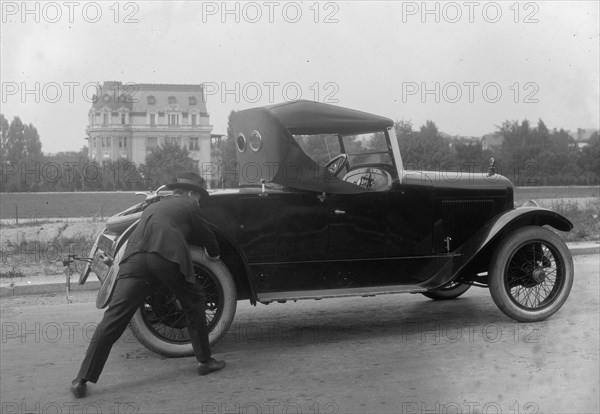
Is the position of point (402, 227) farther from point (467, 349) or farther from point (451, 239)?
point (467, 349)

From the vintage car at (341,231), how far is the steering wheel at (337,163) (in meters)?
0.02

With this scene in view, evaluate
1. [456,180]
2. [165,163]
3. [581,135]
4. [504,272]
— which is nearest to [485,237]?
[504,272]

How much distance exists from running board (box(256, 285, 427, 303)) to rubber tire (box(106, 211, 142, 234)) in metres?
1.15

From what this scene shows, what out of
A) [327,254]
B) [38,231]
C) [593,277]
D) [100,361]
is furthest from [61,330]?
[38,231]

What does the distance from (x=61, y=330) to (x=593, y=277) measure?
6444mm

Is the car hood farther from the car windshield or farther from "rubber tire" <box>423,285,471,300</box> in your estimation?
"rubber tire" <box>423,285,471,300</box>

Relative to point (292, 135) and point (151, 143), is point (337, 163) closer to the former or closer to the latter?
point (292, 135)

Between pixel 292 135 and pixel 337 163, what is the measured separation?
0.87 m

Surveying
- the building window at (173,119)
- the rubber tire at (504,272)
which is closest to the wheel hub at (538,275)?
the rubber tire at (504,272)

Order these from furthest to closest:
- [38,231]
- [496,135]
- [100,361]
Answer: [496,135] < [38,231] < [100,361]

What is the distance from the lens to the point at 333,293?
6074 mm

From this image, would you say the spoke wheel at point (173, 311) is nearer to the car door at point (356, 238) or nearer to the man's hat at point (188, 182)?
the man's hat at point (188, 182)

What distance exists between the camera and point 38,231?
1380cm

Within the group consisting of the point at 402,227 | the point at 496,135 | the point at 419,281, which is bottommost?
the point at 419,281
